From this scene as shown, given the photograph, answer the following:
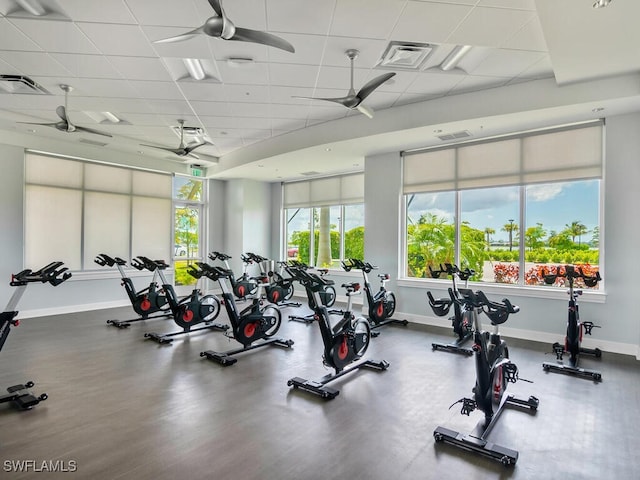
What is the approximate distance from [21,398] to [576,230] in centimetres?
702

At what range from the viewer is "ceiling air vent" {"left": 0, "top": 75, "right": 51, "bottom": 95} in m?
4.68

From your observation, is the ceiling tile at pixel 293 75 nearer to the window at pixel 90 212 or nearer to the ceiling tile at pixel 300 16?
the ceiling tile at pixel 300 16

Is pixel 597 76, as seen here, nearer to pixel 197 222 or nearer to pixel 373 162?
pixel 373 162

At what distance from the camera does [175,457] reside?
242 centimetres

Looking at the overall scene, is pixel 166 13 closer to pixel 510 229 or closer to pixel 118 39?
pixel 118 39

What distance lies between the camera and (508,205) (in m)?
5.98

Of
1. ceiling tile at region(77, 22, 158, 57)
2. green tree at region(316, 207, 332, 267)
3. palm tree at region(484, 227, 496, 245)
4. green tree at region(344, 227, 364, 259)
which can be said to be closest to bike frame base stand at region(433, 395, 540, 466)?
palm tree at region(484, 227, 496, 245)

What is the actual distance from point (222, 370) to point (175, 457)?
1716 mm

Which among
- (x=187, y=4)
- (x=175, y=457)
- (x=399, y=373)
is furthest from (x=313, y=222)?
(x=175, y=457)

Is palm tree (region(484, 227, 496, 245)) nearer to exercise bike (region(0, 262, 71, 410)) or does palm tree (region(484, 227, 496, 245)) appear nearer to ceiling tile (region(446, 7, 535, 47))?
ceiling tile (region(446, 7, 535, 47))

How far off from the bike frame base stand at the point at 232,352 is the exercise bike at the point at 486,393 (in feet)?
8.38


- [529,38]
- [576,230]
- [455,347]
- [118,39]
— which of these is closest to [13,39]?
[118,39]

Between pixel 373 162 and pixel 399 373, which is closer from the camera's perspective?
pixel 399 373

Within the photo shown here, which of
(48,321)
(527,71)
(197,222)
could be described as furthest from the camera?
(197,222)
